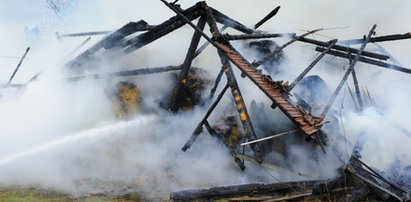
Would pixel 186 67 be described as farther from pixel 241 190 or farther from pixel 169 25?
pixel 241 190

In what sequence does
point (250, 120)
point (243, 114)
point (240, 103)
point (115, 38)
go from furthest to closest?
1. point (115, 38)
2. point (250, 120)
3. point (240, 103)
4. point (243, 114)

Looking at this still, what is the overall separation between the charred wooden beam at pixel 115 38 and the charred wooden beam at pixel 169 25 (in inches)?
11.2

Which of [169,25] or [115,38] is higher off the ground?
[169,25]

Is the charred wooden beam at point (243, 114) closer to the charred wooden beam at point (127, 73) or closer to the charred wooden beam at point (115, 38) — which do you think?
the charred wooden beam at point (127, 73)

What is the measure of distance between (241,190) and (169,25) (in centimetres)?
552

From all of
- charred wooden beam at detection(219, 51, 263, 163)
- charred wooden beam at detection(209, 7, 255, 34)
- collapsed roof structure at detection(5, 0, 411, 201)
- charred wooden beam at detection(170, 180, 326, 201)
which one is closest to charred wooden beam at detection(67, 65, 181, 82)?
collapsed roof structure at detection(5, 0, 411, 201)

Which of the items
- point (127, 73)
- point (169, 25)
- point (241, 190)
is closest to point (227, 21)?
point (169, 25)

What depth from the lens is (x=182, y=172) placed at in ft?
32.7

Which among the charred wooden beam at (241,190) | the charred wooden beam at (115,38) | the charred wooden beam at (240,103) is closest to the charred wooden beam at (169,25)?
the charred wooden beam at (115,38)

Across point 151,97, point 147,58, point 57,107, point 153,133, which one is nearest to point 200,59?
point 147,58

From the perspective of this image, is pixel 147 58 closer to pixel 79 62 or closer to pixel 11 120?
pixel 79 62

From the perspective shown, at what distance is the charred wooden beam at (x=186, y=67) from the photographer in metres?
11.2

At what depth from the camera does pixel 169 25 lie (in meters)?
11.6

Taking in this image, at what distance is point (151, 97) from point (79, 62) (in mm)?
2494
